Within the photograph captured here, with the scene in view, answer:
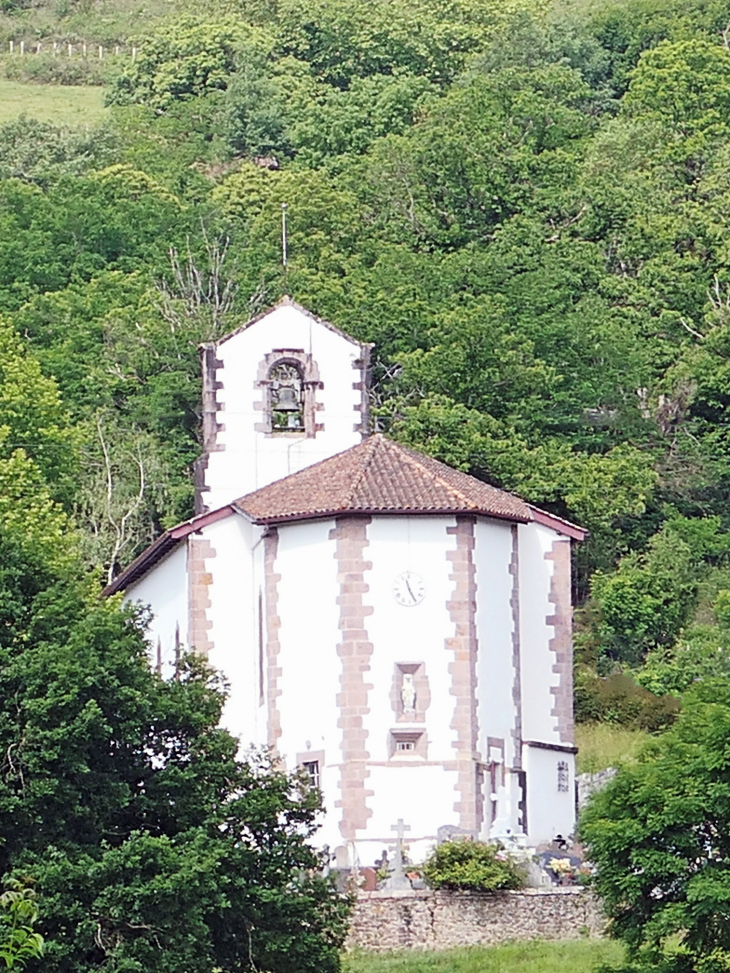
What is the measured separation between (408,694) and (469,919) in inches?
286

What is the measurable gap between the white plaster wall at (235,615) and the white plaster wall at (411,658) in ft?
11.2

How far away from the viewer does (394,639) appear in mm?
55031

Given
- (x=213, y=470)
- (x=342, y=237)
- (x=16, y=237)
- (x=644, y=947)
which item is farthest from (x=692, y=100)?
(x=644, y=947)

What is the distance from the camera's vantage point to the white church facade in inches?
2143

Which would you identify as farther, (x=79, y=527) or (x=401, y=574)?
(x=79, y=527)

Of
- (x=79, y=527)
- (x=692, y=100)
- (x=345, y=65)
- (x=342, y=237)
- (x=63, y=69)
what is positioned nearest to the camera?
(x=79, y=527)

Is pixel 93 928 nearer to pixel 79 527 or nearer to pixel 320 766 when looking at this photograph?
pixel 320 766

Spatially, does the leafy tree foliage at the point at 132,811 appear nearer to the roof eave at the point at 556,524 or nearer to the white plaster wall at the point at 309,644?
the white plaster wall at the point at 309,644

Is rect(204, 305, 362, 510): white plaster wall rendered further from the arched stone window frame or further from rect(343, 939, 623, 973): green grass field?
rect(343, 939, 623, 973): green grass field

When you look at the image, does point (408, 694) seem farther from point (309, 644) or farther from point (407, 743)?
point (309, 644)

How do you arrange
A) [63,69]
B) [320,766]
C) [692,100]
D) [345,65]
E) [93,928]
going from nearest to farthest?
[93,928] → [320,766] → [692,100] → [345,65] → [63,69]

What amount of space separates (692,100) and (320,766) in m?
60.7

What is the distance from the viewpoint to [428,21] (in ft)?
439

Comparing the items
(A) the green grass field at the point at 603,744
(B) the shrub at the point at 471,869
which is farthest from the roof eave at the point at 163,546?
(B) the shrub at the point at 471,869
